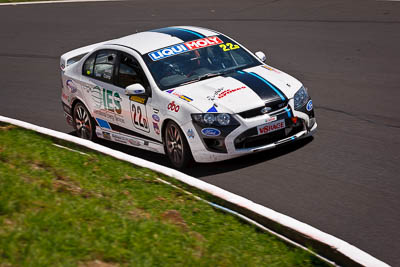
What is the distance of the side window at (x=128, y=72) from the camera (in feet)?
32.7

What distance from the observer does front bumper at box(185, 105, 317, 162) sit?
28.9 ft

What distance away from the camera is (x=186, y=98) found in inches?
360

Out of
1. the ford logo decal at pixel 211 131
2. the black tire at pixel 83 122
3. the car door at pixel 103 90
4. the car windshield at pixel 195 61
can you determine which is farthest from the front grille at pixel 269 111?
the black tire at pixel 83 122

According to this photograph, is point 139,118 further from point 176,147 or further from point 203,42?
point 203,42

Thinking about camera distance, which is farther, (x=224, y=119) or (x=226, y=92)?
(x=226, y=92)

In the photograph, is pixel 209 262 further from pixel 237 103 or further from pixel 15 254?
pixel 237 103

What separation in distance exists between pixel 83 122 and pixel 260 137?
3.48 metres

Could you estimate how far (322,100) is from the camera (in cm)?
1184

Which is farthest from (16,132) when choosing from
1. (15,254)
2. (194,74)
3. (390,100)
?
(390,100)

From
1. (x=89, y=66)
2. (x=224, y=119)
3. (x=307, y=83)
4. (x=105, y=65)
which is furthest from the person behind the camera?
(x=307, y=83)

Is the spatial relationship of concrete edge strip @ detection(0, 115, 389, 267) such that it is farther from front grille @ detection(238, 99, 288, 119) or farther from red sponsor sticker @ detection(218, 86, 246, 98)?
red sponsor sticker @ detection(218, 86, 246, 98)

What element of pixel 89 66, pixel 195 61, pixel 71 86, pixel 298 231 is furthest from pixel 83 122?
pixel 298 231

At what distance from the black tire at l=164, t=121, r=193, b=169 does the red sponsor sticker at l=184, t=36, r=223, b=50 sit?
144 cm

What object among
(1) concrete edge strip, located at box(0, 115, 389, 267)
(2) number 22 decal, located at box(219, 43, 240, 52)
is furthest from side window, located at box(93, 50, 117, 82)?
(1) concrete edge strip, located at box(0, 115, 389, 267)
